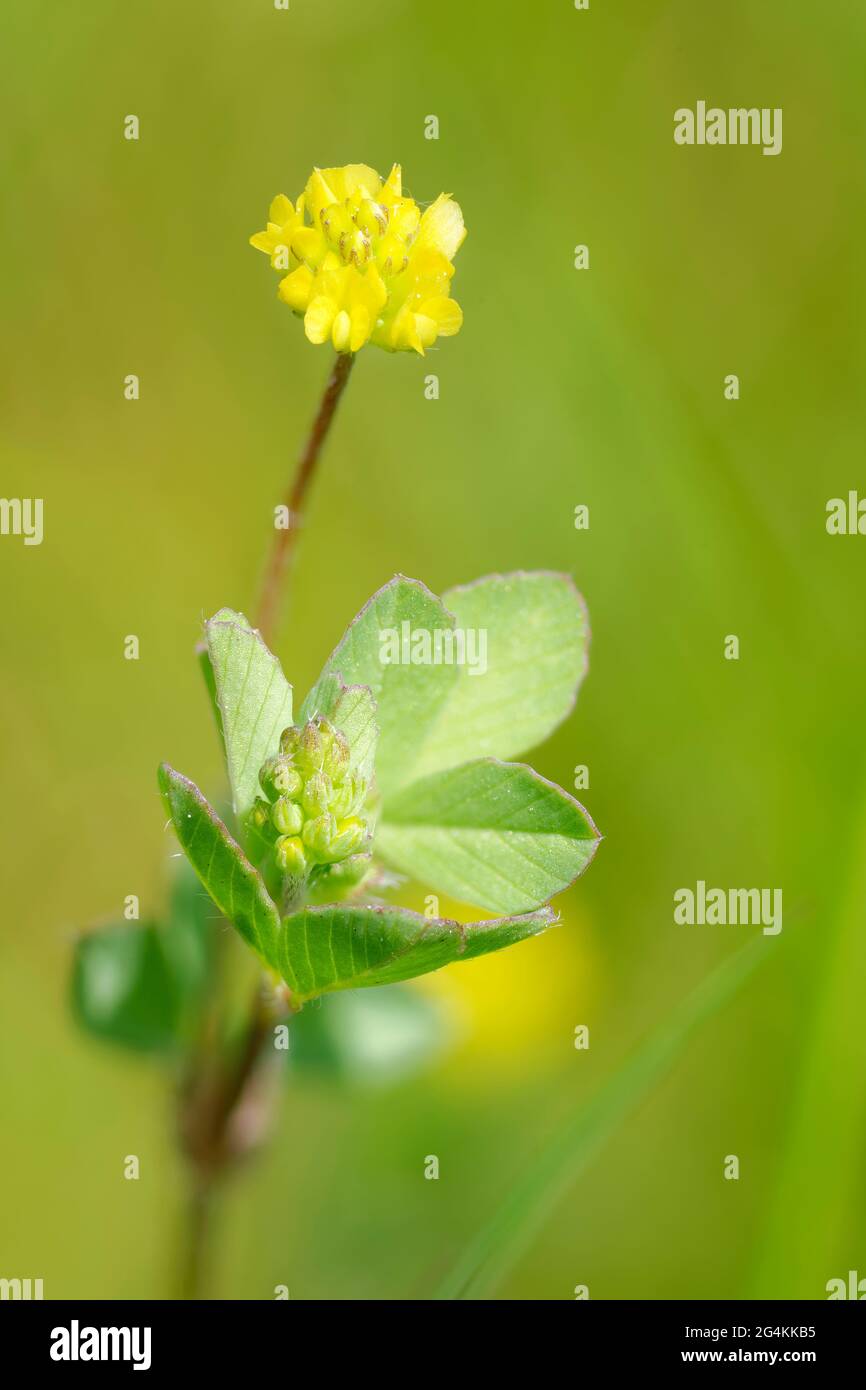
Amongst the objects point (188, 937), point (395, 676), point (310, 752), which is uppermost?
point (395, 676)

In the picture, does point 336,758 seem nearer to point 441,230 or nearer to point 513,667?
point 513,667

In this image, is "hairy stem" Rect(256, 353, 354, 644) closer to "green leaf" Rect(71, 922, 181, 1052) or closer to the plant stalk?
the plant stalk

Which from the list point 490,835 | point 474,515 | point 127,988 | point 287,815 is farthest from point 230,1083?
point 474,515

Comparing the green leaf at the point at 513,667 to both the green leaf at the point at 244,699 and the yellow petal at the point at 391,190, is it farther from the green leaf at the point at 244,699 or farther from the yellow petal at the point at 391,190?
the yellow petal at the point at 391,190

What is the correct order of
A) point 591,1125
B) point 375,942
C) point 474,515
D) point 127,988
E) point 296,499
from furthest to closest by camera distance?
point 474,515
point 127,988
point 591,1125
point 296,499
point 375,942

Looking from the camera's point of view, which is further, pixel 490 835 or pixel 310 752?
pixel 490 835

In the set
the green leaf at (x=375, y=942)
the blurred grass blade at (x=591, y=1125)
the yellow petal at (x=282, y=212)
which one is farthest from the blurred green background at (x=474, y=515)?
the yellow petal at (x=282, y=212)

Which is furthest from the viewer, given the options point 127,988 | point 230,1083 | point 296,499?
point 127,988

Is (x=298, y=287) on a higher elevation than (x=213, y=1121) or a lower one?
higher
